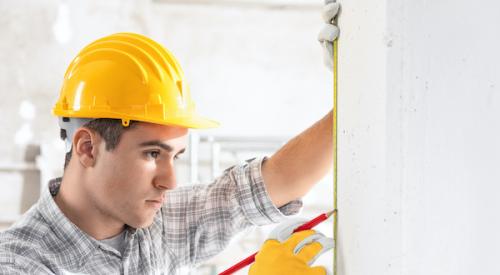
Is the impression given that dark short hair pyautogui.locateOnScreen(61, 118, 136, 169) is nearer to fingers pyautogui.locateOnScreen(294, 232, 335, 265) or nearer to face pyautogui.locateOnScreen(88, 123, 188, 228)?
face pyautogui.locateOnScreen(88, 123, 188, 228)

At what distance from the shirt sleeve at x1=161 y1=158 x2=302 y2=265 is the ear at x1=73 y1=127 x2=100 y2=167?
0.91 ft

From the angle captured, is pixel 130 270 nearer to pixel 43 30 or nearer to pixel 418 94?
pixel 418 94

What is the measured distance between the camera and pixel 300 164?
1.35 meters

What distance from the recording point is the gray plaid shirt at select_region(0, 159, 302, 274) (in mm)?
1222

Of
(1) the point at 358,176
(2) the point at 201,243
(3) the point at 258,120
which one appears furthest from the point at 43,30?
(1) the point at 358,176

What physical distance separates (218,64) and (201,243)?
3537 millimetres

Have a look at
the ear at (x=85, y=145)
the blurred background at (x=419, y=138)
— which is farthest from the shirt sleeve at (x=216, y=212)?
the blurred background at (x=419, y=138)

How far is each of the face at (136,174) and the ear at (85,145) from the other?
19mm

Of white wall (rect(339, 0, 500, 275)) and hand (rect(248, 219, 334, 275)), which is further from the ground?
white wall (rect(339, 0, 500, 275))

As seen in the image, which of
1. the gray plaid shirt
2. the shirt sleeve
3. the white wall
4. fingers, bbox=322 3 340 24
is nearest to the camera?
the white wall

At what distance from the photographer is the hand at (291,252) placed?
1.01m

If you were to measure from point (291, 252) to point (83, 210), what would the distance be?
0.54 metres

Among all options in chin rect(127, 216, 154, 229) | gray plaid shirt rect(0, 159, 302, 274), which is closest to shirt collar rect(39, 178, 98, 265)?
gray plaid shirt rect(0, 159, 302, 274)

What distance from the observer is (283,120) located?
4.95 m
